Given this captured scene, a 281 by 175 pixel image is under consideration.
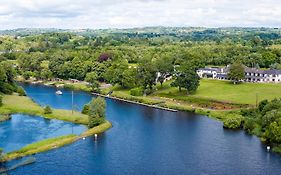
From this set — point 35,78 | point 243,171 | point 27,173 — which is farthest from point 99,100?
point 35,78

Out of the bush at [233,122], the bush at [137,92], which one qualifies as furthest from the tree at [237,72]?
the bush at [233,122]

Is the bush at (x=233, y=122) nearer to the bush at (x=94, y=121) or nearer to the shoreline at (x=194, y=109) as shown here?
the shoreline at (x=194, y=109)

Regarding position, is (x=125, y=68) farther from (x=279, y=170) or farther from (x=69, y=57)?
(x=279, y=170)

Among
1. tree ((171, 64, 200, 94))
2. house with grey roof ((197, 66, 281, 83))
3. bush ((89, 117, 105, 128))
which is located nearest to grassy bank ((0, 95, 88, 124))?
bush ((89, 117, 105, 128))

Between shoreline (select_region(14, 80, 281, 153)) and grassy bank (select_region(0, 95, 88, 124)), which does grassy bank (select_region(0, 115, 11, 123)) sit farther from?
shoreline (select_region(14, 80, 281, 153))

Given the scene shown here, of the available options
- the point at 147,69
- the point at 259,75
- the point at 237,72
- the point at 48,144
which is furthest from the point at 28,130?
the point at 259,75

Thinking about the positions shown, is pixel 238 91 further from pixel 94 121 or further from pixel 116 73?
pixel 94 121
